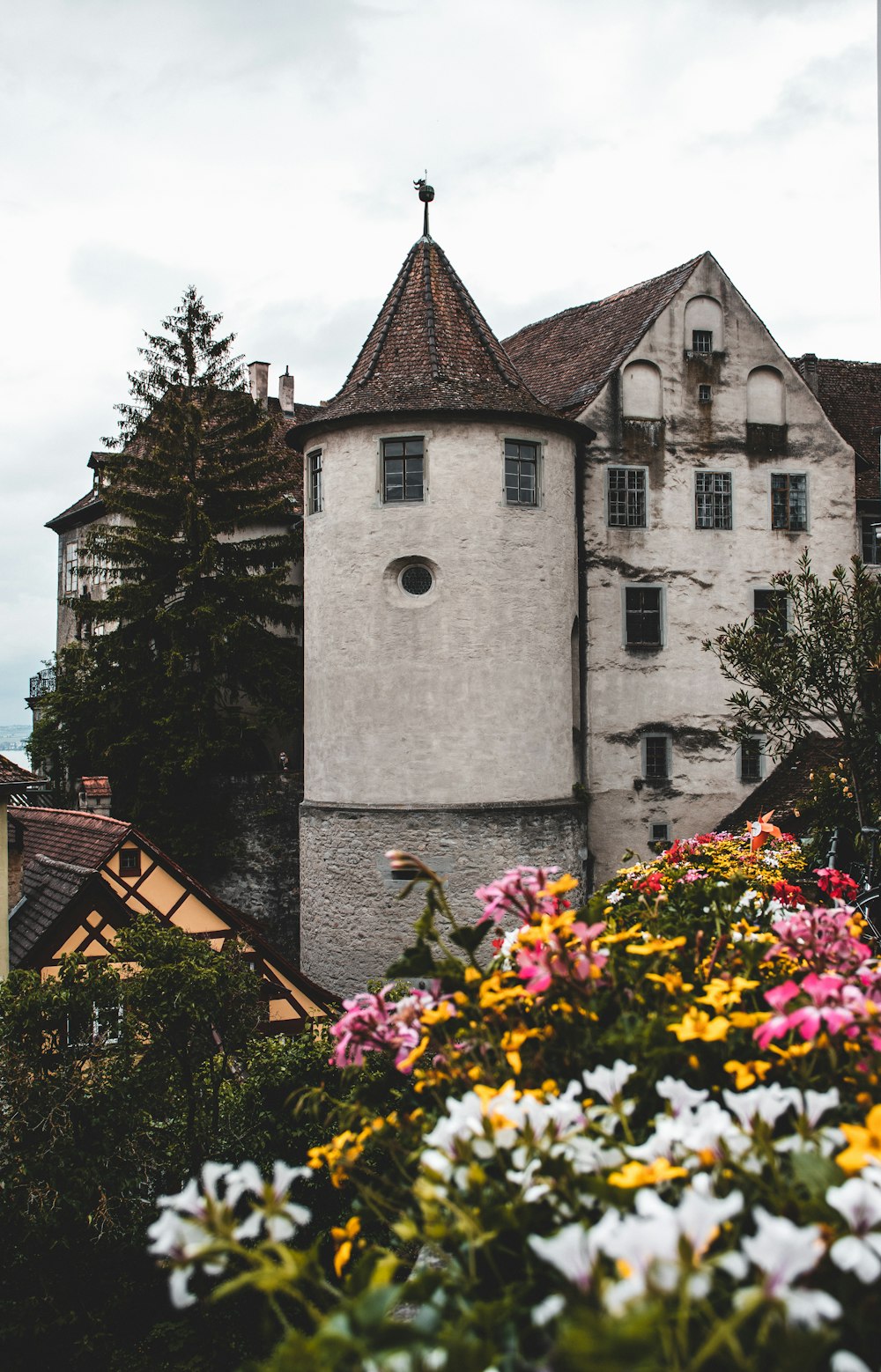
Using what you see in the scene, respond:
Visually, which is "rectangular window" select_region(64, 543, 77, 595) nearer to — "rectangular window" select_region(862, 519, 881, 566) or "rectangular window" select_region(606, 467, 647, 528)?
"rectangular window" select_region(606, 467, 647, 528)

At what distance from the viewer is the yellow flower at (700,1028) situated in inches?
94.9

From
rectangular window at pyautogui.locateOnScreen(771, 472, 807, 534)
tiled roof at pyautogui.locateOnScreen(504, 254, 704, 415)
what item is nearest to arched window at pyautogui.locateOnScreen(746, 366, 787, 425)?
rectangular window at pyautogui.locateOnScreen(771, 472, 807, 534)

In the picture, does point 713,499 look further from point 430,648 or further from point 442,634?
point 430,648

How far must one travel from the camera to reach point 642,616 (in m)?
23.3

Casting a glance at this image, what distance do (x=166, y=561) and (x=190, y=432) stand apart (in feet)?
9.64

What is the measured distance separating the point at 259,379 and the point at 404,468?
15.0m

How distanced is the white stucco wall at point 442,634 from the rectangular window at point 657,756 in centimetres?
304

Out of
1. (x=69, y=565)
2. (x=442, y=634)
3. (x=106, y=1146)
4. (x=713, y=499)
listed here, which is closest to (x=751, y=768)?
(x=713, y=499)

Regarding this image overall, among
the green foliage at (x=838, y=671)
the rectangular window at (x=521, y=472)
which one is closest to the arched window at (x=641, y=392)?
the rectangular window at (x=521, y=472)

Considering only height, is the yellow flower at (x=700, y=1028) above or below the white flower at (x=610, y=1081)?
above

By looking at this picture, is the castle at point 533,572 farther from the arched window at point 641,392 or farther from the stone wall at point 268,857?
the stone wall at point 268,857

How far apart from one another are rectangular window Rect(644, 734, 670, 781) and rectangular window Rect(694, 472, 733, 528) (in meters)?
4.52

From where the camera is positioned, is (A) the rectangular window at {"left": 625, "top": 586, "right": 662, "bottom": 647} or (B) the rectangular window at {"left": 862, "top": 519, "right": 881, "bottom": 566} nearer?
(A) the rectangular window at {"left": 625, "top": 586, "right": 662, "bottom": 647}

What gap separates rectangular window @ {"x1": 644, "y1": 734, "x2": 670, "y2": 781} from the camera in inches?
909
